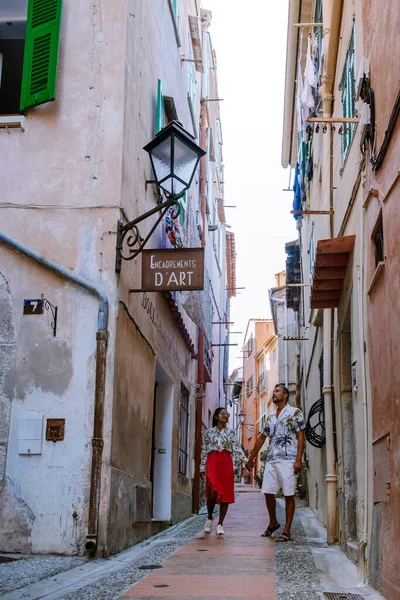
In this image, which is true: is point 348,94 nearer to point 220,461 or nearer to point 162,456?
point 220,461

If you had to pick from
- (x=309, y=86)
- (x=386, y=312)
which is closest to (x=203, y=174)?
(x=309, y=86)

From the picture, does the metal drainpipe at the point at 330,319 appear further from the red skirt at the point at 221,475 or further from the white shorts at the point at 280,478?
the red skirt at the point at 221,475

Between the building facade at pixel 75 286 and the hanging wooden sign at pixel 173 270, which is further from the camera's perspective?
the hanging wooden sign at pixel 173 270

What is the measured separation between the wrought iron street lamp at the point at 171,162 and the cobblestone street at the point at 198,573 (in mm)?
2825

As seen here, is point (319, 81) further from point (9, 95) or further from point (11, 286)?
point (11, 286)

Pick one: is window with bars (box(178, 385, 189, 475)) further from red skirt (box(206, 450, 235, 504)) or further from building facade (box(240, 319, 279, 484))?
building facade (box(240, 319, 279, 484))

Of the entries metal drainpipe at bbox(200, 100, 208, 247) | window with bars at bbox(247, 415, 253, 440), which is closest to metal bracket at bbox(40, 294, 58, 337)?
metal drainpipe at bbox(200, 100, 208, 247)

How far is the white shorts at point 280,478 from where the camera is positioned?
311 inches

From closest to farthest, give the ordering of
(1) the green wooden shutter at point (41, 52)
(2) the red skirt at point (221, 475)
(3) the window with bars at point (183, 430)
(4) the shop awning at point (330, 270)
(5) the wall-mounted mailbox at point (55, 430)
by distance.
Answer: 1. (5) the wall-mounted mailbox at point (55, 430)
2. (4) the shop awning at point (330, 270)
3. (1) the green wooden shutter at point (41, 52)
4. (2) the red skirt at point (221, 475)
5. (3) the window with bars at point (183, 430)

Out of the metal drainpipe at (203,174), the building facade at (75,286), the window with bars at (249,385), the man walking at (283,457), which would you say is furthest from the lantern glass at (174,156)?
the window with bars at (249,385)

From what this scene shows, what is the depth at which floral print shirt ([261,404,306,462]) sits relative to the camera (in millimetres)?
8047

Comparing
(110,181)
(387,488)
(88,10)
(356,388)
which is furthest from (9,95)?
(387,488)

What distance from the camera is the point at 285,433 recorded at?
814cm

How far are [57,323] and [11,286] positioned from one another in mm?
640
